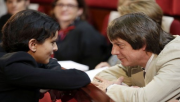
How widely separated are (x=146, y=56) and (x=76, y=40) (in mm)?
1464

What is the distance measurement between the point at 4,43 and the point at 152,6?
3.20 feet

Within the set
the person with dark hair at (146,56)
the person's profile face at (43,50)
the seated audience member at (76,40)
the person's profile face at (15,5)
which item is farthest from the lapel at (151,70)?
the person's profile face at (15,5)

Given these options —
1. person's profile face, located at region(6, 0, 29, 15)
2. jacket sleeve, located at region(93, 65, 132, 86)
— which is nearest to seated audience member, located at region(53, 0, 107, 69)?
person's profile face, located at region(6, 0, 29, 15)

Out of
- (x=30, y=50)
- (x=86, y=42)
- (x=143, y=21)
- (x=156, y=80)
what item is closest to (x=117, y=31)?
(x=143, y=21)

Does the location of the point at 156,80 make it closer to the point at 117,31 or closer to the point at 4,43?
the point at 117,31

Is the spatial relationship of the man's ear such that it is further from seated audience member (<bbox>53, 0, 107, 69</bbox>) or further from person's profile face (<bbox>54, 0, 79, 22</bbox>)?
person's profile face (<bbox>54, 0, 79, 22</bbox>)

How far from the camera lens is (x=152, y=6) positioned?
1.90 meters

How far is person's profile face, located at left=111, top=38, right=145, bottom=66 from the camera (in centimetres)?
142

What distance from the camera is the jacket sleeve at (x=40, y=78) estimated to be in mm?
1159

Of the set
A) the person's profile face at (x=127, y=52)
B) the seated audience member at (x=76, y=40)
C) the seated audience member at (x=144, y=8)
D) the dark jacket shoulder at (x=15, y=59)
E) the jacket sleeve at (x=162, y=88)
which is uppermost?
the dark jacket shoulder at (x=15, y=59)

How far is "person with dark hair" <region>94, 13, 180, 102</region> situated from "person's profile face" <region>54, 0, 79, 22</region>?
1.58 meters

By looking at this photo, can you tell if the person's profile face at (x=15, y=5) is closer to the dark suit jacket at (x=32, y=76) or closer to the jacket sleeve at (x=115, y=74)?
the jacket sleeve at (x=115, y=74)

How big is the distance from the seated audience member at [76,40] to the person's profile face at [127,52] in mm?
1224

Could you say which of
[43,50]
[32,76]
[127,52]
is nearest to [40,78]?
[32,76]
